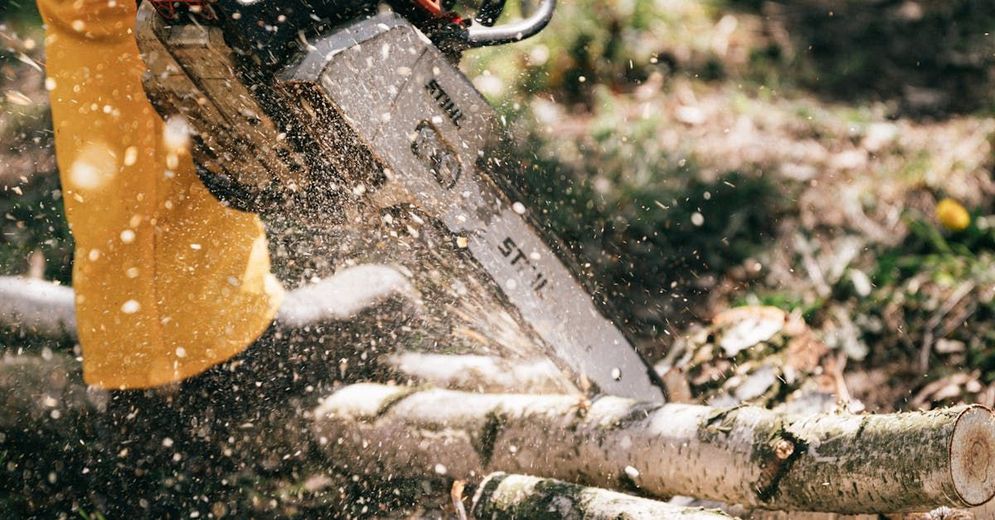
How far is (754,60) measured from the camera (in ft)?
16.2

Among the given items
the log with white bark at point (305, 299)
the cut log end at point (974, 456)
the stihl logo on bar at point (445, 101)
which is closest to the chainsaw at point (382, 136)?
the stihl logo on bar at point (445, 101)

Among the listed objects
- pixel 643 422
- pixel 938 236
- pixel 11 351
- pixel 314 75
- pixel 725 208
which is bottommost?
pixel 11 351

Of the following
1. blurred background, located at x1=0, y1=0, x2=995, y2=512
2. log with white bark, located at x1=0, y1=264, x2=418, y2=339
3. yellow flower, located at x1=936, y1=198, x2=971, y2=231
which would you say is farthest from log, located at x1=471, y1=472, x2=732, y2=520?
yellow flower, located at x1=936, y1=198, x2=971, y2=231

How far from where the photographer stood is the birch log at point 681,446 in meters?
1.63

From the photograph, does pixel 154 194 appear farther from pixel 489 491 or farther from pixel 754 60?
pixel 754 60

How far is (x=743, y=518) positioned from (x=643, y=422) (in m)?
0.42

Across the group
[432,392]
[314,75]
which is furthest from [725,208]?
[314,75]

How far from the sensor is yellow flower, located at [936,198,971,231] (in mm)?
3525

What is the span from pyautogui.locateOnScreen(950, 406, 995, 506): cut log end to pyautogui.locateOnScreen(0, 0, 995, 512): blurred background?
0.94m

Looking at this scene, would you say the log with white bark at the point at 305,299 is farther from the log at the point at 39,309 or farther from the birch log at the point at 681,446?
the birch log at the point at 681,446

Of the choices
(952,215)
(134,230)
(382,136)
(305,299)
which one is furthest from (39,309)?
(952,215)

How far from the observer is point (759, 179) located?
4012 millimetres

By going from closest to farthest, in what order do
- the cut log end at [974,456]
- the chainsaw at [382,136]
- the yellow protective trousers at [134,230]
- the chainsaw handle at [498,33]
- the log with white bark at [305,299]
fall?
the cut log end at [974,456] < the chainsaw at [382,136] < the yellow protective trousers at [134,230] < the chainsaw handle at [498,33] < the log with white bark at [305,299]

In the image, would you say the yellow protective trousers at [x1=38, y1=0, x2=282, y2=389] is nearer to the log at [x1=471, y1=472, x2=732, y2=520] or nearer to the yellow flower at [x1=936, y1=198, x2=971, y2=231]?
the log at [x1=471, y1=472, x2=732, y2=520]
